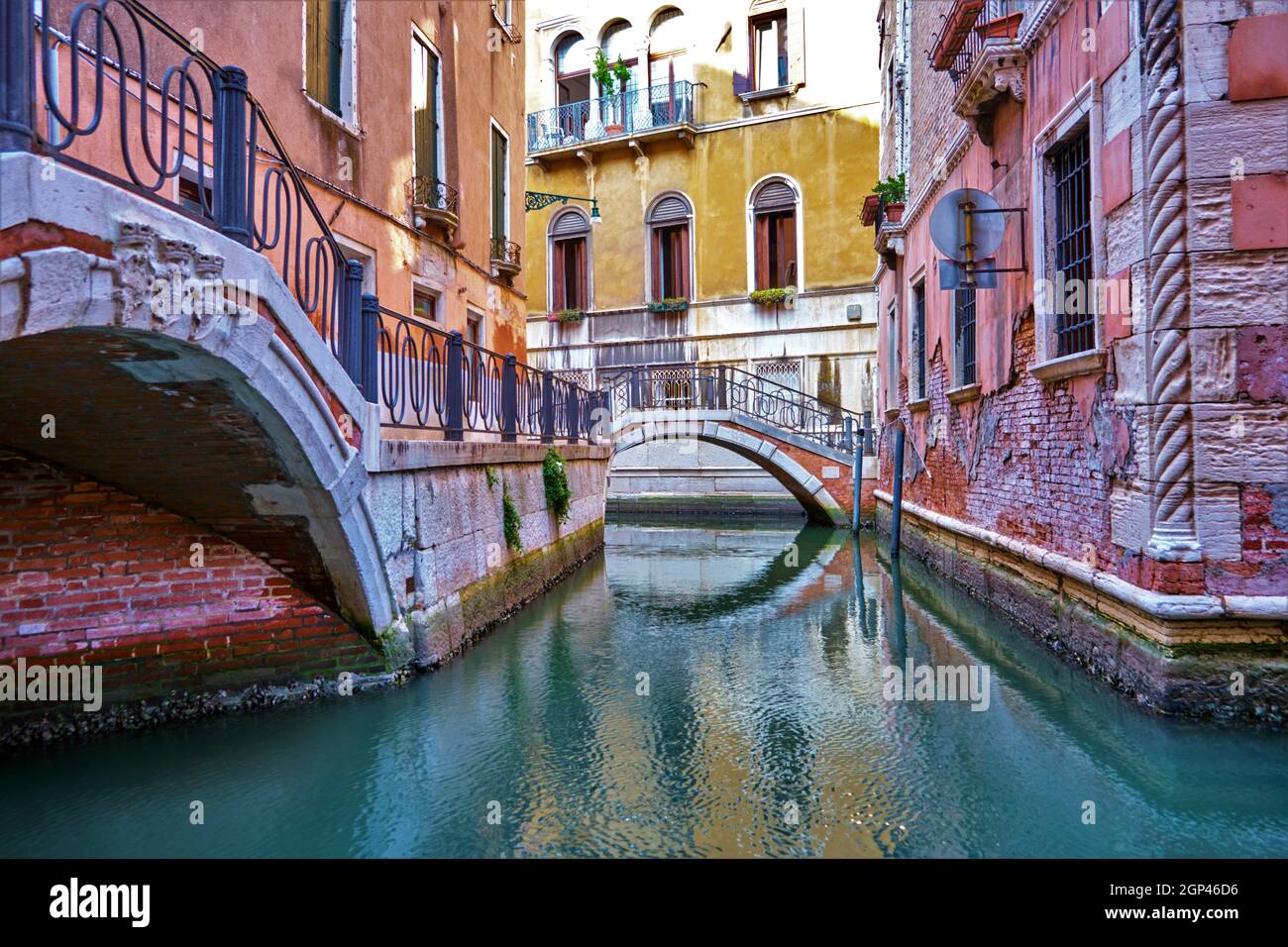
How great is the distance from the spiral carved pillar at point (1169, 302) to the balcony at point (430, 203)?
24.0 ft

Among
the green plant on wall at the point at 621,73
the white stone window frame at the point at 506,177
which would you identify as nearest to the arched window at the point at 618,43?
the green plant on wall at the point at 621,73

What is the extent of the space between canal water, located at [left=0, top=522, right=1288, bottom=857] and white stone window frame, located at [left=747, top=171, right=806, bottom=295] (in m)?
13.0

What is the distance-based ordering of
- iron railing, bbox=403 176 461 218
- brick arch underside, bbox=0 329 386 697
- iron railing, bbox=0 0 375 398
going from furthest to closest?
iron railing, bbox=403 176 461 218, brick arch underside, bbox=0 329 386 697, iron railing, bbox=0 0 375 398

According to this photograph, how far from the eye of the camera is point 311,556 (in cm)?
476

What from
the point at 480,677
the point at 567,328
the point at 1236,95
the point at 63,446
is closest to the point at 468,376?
the point at 480,677

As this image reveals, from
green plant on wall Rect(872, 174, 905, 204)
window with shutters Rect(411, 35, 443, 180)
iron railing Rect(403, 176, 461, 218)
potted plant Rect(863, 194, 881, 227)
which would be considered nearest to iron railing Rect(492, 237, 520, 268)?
iron railing Rect(403, 176, 461, 218)

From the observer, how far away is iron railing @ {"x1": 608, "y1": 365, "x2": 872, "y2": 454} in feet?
51.2

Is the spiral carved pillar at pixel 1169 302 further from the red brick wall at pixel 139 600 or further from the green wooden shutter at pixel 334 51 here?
the green wooden shutter at pixel 334 51

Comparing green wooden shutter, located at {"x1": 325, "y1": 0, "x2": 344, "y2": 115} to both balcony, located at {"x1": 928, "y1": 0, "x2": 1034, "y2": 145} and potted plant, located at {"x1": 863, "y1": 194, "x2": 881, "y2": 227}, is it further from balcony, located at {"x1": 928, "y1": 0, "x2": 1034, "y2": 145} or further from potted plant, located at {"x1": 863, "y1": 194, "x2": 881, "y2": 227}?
potted plant, located at {"x1": 863, "y1": 194, "x2": 881, "y2": 227}

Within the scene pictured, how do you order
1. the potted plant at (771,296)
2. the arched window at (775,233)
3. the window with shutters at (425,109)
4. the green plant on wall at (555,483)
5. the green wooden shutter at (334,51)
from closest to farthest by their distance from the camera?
the green wooden shutter at (334,51) < the green plant on wall at (555,483) < the window with shutters at (425,109) < the potted plant at (771,296) < the arched window at (775,233)

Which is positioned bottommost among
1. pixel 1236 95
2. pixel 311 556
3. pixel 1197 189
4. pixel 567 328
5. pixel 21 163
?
pixel 311 556

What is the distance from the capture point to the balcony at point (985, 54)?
20.5 ft

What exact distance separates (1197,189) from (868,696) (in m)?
3.03
